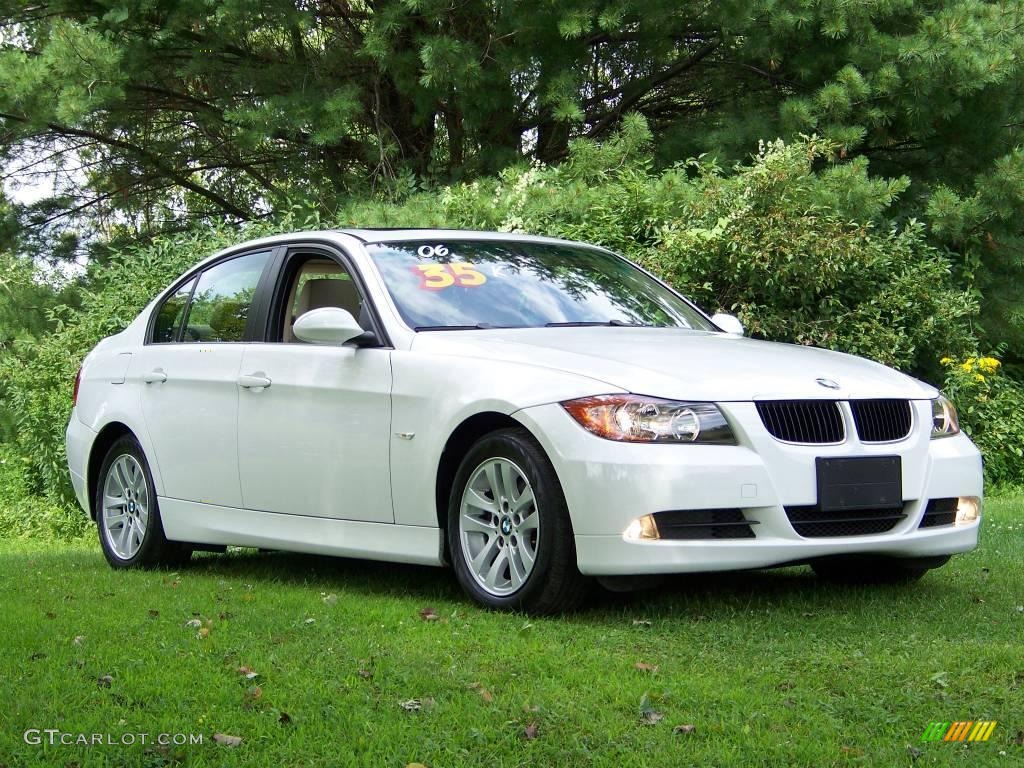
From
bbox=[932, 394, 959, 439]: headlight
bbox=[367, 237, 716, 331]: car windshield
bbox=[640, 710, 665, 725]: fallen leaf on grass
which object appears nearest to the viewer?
bbox=[640, 710, 665, 725]: fallen leaf on grass

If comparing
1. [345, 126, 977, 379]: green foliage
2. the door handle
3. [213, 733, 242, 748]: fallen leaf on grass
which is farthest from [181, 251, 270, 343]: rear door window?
[345, 126, 977, 379]: green foliage

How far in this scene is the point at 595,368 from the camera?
5.48 metres

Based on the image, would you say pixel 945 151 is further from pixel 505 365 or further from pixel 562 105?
pixel 505 365

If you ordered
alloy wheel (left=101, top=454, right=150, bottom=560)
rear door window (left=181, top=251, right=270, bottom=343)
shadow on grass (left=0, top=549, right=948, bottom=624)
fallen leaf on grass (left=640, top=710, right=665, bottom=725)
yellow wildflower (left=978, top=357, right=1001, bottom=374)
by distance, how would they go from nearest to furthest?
1. fallen leaf on grass (left=640, top=710, right=665, bottom=725)
2. shadow on grass (left=0, top=549, right=948, bottom=624)
3. rear door window (left=181, top=251, right=270, bottom=343)
4. alloy wheel (left=101, top=454, right=150, bottom=560)
5. yellow wildflower (left=978, top=357, right=1001, bottom=374)

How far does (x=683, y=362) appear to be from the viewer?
564 cm

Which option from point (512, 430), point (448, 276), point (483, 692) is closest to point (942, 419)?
point (512, 430)

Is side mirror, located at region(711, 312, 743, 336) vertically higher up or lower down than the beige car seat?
lower down

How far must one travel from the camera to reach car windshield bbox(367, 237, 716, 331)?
6.40 m

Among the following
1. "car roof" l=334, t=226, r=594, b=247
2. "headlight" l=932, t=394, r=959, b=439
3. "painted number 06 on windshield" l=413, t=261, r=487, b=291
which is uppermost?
"car roof" l=334, t=226, r=594, b=247

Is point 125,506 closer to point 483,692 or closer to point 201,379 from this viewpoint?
point 201,379

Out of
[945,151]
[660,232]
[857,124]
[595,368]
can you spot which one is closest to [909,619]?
[595,368]

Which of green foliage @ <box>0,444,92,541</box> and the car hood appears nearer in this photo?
the car hood

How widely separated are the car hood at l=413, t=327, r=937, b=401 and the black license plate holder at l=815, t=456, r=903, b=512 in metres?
0.26

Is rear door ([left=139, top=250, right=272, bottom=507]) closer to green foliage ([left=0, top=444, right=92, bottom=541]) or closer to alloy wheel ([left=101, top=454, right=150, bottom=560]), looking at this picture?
alloy wheel ([left=101, top=454, right=150, bottom=560])
